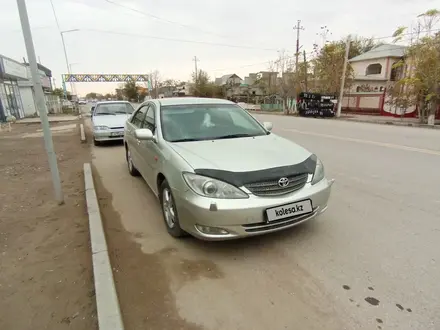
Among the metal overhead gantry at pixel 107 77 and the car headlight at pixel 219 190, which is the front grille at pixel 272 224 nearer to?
the car headlight at pixel 219 190

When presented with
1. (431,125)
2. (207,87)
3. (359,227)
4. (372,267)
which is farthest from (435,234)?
(207,87)

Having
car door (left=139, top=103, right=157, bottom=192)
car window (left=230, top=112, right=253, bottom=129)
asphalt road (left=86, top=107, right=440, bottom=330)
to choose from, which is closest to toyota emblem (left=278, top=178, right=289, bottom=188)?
asphalt road (left=86, top=107, right=440, bottom=330)

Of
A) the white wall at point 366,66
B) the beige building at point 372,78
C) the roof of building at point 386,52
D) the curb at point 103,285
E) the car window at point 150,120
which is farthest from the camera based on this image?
the white wall at point 366,66

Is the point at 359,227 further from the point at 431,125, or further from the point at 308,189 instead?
the point at 431,125

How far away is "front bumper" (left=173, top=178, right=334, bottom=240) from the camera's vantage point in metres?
2.62

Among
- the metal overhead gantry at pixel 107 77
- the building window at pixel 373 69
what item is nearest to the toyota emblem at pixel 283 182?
the building window at pixel 373 69

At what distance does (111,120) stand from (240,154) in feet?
27.4

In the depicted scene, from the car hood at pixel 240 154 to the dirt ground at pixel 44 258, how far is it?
1529 millimetres

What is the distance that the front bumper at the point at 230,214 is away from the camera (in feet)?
8.60

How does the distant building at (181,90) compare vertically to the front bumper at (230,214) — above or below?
above

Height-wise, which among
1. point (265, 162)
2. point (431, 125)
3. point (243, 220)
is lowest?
point (431, 125)

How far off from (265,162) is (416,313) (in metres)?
1.72

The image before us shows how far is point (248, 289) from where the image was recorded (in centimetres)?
247

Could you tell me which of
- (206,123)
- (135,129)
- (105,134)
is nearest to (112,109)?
(105,134)
